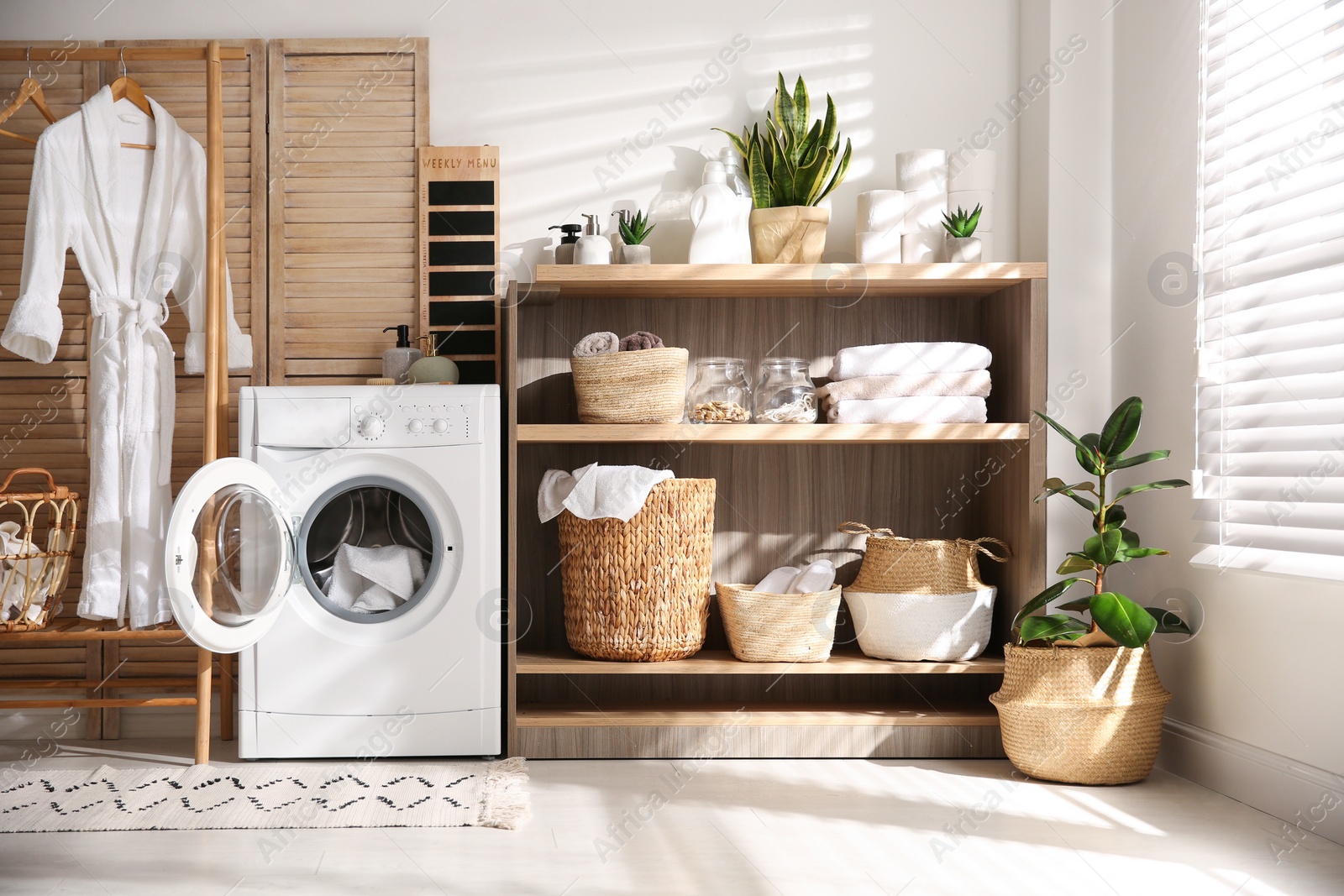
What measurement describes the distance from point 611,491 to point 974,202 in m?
1.29

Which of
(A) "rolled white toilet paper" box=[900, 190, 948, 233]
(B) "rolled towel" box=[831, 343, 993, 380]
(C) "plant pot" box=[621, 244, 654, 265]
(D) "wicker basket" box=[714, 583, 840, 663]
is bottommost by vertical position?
(D) "wicker basket" box=[714, 583, 840, 663]

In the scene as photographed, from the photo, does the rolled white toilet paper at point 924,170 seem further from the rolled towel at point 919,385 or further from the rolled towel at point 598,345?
the rolled towel at point 598,345

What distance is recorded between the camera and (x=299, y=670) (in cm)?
223

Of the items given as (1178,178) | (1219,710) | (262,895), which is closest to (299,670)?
(262,895)

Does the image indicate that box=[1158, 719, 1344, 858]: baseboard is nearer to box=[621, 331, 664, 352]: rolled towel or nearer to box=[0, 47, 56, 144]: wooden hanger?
box=[621, 331, 664, 352]: rolled towel

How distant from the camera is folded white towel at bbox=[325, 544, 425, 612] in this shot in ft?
7.40

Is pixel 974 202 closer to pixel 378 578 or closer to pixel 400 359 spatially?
pixel 400 359

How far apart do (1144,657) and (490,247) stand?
6.45 ft

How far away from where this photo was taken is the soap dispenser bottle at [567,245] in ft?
8.18

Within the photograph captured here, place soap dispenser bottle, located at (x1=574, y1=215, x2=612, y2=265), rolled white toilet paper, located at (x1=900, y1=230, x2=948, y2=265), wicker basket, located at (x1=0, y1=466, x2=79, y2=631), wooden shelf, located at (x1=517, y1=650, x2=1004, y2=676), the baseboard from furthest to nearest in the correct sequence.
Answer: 1. rolled white toilet paper, located at (x1=900, y1=230, x2=948, y2=265)
2. soap dispenser bottle, located at (x1=574, y1=215, x2=612, y2=265)
3. wooden shelf, located at (x1=517, y1=650, x2=1004, y2=676)
4. wicker basket, located at (x1=0, y1=466, x2=79, y2=631)
5. the baseboard

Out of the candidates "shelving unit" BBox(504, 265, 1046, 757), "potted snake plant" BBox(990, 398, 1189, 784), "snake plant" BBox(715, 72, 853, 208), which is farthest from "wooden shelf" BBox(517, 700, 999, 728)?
"snake plant" BBox(715, 72, 853, 208)

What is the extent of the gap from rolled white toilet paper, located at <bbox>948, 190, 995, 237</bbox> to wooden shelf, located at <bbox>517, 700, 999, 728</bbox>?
1.31 m

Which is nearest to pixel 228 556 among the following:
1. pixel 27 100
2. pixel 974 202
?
pixel 27 100

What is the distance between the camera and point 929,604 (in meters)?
2.35
